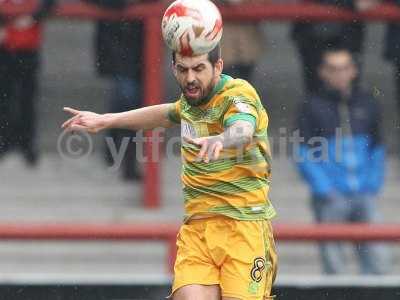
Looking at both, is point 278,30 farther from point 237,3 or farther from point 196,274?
point 196,274

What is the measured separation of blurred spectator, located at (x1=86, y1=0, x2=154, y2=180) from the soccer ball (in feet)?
11.5

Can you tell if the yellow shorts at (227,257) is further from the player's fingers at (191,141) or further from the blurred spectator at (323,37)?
the blurred spectator at (323,37)

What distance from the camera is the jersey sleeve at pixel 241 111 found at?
19.7 ft

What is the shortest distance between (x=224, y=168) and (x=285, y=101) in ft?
11.8

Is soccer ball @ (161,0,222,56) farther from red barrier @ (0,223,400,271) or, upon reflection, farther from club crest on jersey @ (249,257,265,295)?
red barrier @ (0,223,400,271)

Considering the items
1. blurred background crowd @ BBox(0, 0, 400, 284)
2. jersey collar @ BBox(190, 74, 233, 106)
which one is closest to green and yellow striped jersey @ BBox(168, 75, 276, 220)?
jersey collar @ BBox(190, 74, 233, 106)

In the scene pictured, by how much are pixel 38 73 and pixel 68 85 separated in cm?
59

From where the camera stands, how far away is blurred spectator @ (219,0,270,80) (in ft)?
31.4

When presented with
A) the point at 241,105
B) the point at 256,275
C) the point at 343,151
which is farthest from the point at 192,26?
the point at 343,151

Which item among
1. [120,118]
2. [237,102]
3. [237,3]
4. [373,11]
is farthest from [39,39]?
[237,102]

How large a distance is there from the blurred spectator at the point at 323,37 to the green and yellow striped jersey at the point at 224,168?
10.2 ft

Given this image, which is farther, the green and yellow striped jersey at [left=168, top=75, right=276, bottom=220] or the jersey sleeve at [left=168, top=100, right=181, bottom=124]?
the jersey sleeve at [left=168, top=100, right=181, bottom=124]

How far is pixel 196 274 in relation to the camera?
6.31 metres

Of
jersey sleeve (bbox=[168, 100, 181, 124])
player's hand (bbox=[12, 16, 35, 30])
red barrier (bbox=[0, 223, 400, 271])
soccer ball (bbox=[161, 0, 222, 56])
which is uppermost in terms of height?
player's hand (bbox=[12, 16, 35, 30])
